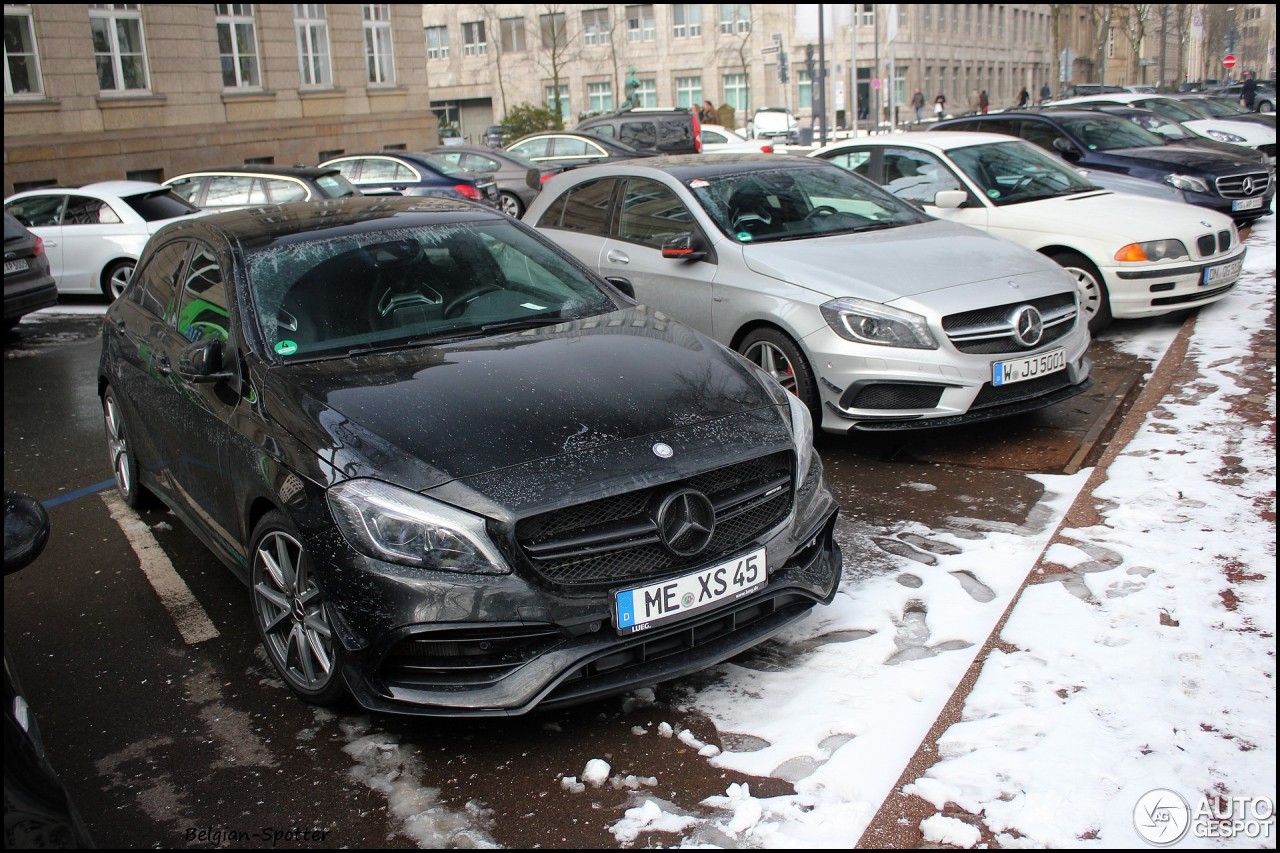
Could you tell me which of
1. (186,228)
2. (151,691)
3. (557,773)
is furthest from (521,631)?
(186,228)

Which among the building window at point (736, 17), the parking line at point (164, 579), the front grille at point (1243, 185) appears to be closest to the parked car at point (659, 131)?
the front grille at point (1243, 185)

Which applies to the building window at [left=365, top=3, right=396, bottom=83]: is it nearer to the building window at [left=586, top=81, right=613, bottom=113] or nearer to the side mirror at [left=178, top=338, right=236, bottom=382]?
the side mirror at [left=178, top=338, right=236, bottom=382]

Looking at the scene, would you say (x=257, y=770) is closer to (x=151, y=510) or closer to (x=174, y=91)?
(x=151, y=510)

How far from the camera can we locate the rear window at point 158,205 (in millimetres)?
13195

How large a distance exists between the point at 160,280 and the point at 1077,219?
659 cm

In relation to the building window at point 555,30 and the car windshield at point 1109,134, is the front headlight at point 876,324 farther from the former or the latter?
the building window at point 555,30

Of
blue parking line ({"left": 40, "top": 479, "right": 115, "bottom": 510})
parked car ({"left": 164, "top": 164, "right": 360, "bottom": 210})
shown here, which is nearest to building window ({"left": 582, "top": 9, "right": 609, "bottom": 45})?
parked car ({"left": 164, "top": 164, "right": 360, "bottom": 210})

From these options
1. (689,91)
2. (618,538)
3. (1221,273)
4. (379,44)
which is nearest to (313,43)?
(379,44)

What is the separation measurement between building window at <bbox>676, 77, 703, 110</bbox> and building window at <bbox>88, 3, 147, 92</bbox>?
4888cm

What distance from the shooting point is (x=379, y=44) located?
3297 centimetres

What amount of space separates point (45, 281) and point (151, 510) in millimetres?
6119

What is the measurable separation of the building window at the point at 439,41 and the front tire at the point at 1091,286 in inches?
3020

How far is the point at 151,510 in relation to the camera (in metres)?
5.92

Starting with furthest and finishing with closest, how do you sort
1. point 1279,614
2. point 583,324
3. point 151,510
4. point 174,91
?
point 174,91 → point 151,510 → point 583,324 → point 1279,614
